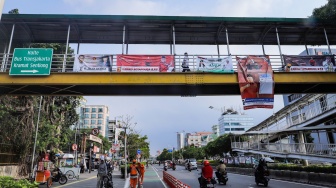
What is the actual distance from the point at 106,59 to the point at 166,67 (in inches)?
123

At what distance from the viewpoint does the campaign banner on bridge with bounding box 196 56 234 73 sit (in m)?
13.6

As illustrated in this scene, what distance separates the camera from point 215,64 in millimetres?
A: 13742

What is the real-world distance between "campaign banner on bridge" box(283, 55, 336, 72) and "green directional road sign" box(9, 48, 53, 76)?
12.2 m

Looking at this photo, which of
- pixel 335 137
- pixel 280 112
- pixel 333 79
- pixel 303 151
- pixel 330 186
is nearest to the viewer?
pixel 333 79

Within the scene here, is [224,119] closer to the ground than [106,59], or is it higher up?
higher up

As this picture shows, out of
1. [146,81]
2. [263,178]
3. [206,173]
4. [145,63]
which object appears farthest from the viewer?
[263,178]

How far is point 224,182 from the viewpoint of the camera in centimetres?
1683

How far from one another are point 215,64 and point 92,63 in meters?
6.35

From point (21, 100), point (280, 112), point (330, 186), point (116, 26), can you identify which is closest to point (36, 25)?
point (116, 26)

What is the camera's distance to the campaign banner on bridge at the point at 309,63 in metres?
13.8

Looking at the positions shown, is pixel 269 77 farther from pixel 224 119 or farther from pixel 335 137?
pixel 224 119

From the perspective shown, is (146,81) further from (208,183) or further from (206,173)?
(208,183)

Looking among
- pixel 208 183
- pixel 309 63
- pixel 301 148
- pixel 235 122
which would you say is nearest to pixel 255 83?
pixel 309 63

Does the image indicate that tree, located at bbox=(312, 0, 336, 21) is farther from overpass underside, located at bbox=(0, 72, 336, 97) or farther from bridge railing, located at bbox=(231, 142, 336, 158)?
bridge railing, located at bbox=(231, 142, 336, 158)
